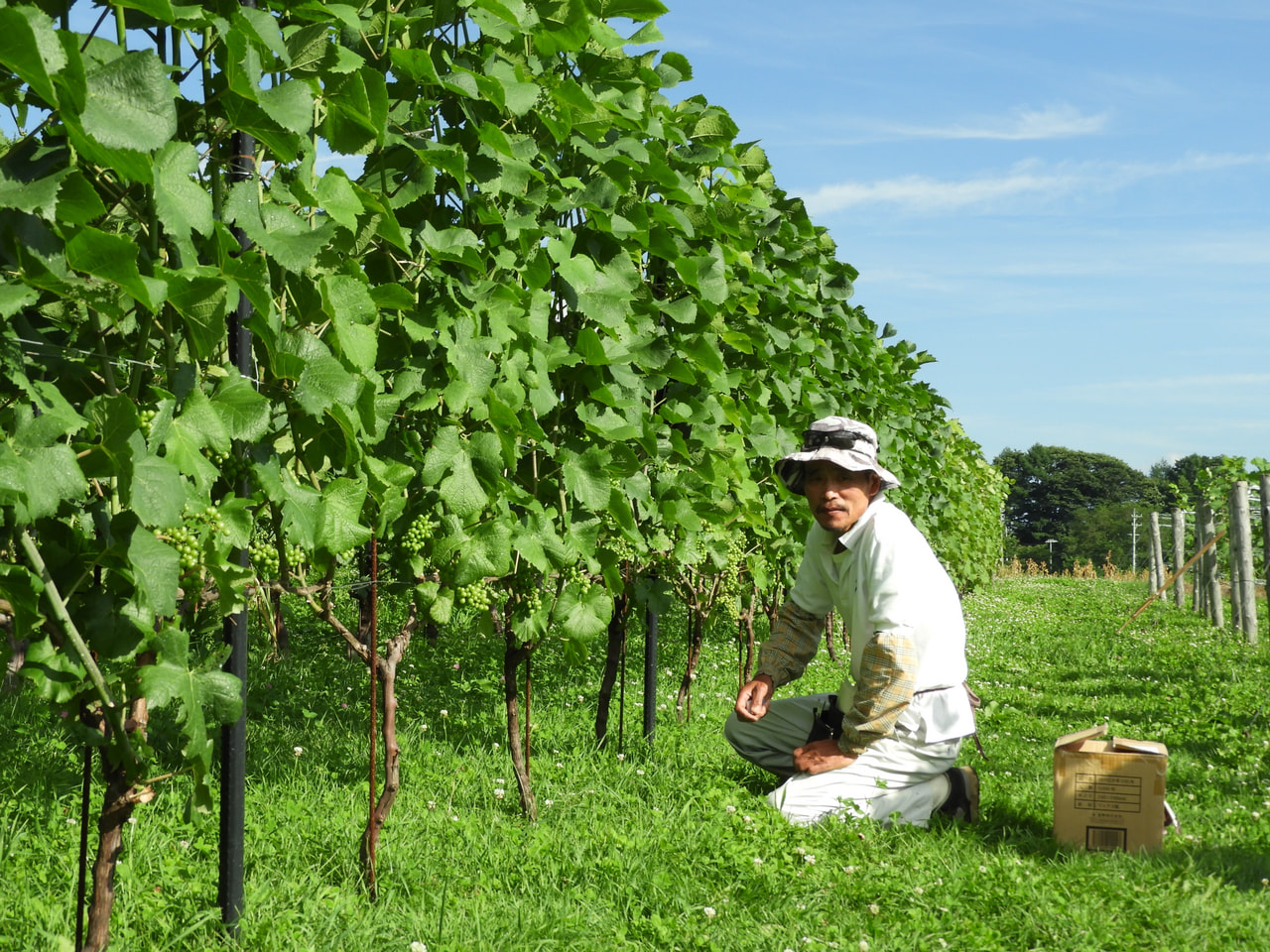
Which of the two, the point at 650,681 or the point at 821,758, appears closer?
the point at 821,758

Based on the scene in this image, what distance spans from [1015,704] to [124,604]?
655 centimetres

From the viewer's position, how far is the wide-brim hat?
14.1 feet

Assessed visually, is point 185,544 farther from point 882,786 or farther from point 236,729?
point 882,786

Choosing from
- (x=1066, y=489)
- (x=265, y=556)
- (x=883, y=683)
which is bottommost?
(x=883, y=683)

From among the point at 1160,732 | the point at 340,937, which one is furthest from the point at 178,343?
the point at 1160,732

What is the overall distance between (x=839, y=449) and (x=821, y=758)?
1.20 metres

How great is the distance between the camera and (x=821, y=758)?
4.26 meters

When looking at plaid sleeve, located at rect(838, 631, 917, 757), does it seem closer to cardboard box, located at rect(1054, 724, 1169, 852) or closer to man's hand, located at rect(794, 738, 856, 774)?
man's hand, located at rect(794, 738, 856, 774)

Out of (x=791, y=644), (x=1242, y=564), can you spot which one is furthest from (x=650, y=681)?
(x=1242, y=564)

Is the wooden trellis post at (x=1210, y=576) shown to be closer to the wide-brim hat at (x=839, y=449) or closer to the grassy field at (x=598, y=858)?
the grassy field at (x=598, y=858)

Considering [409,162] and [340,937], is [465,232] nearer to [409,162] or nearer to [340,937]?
[409,162]

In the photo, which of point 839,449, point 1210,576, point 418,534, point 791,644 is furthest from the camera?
point 1210,576

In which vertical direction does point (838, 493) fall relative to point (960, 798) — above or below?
above

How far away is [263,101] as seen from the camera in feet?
6.45
